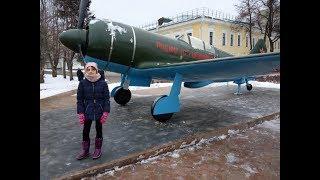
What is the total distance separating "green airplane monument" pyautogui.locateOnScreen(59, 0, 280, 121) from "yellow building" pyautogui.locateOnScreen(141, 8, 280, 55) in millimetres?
25634

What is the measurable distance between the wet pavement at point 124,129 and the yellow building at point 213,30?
2502 cm

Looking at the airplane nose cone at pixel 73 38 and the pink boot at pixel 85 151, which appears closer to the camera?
the pink boot at pixel 85 151

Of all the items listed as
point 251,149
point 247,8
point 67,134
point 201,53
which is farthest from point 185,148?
point 247,8

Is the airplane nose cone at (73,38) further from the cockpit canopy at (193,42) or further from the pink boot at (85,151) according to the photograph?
the cockpit canopy at (193,42)

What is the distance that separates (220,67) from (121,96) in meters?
3.59

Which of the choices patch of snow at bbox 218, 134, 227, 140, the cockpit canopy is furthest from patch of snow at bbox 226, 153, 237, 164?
the cockpit canopy

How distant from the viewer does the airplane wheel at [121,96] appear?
8375 millimetres

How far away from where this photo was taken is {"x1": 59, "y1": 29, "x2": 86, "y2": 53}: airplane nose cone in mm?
5801

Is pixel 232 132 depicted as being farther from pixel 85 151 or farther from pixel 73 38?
pixel 73 38

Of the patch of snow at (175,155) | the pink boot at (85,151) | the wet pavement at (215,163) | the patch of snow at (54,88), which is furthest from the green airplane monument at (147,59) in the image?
the patch of snow at (54,88)

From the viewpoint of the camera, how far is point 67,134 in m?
5.12
